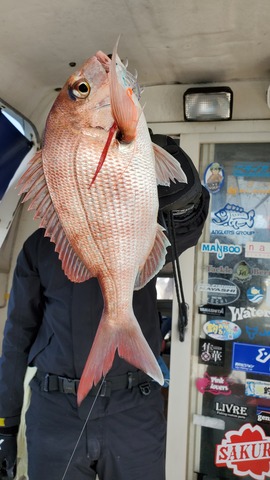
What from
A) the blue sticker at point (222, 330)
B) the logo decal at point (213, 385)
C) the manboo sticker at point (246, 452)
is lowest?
the manboo sticker at point (246, 452)

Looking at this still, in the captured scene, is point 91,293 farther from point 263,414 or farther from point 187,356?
point 263,414

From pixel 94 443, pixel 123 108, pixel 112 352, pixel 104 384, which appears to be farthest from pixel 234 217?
pixel 123 108

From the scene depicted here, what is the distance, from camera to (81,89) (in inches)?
40.6

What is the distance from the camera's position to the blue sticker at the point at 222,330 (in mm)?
2756

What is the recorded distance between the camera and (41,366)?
5.75ft

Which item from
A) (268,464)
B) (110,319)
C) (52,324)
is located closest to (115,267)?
(110,319)

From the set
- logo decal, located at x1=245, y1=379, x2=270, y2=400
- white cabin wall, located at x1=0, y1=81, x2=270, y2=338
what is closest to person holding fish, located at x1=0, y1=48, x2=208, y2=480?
logo decal, located at x1=245, y1=379, x2=270, y2=400

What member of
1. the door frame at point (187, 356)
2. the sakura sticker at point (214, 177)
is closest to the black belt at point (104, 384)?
the door frame at point (187, 356)

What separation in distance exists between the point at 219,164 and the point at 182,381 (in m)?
1.49

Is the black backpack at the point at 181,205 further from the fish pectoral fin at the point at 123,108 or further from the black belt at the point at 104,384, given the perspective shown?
the black belt at the point at 104,384

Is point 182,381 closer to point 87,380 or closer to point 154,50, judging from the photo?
point 87,380

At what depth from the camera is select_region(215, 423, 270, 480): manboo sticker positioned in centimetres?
264

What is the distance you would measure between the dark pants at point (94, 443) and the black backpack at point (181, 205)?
68cm

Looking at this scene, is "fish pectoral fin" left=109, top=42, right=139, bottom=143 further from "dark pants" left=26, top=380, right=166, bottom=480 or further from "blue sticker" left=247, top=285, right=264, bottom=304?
"blue sticker" left=247, top=285, right=264, bottom=304
